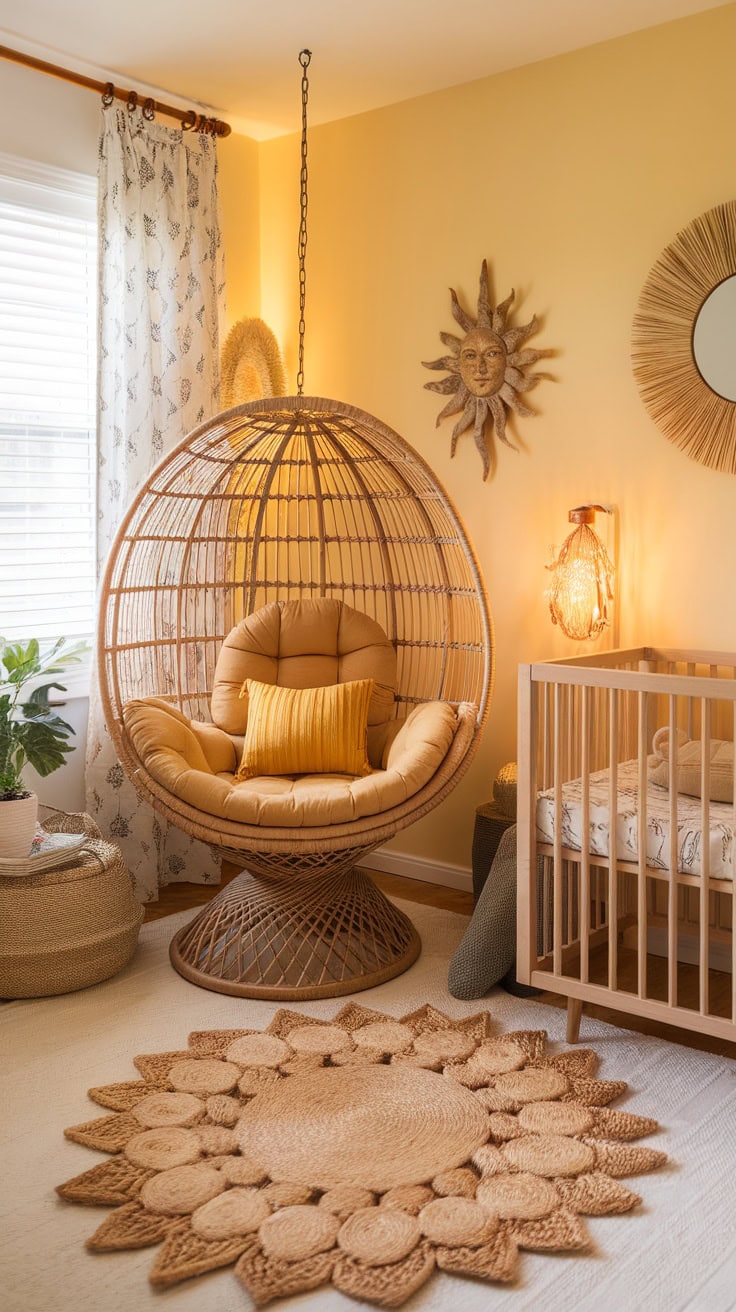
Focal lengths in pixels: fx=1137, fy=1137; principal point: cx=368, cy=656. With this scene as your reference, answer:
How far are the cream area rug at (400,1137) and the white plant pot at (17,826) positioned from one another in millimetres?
386

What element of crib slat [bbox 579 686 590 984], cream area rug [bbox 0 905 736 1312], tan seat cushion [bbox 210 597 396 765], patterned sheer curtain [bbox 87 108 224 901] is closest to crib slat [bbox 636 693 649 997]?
crib slat [bbox 579 686 590 984]

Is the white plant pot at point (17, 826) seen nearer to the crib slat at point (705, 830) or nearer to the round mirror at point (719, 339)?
the crib slat at point (705, 830)

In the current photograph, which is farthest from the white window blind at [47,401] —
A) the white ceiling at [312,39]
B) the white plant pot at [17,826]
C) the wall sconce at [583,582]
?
the wall sconce at [583,582]

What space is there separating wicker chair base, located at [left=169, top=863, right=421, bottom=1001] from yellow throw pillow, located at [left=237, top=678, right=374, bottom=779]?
1.14ft

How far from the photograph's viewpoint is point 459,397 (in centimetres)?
368

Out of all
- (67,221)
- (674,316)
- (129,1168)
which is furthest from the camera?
(67,221)

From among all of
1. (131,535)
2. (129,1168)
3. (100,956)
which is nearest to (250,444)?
(131,535)

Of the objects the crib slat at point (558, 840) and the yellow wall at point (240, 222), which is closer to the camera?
the crib slat at point (558, 840)

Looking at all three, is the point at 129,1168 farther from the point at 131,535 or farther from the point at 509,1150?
the point at 131,535

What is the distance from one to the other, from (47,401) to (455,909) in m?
2.06

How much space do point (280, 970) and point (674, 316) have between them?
6.74 ft

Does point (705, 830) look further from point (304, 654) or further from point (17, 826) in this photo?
point (17, 826)

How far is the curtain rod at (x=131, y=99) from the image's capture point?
10.9 feet

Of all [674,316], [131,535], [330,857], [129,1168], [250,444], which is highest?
[674,316]
